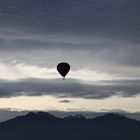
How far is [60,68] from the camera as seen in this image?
16375 centimetres
